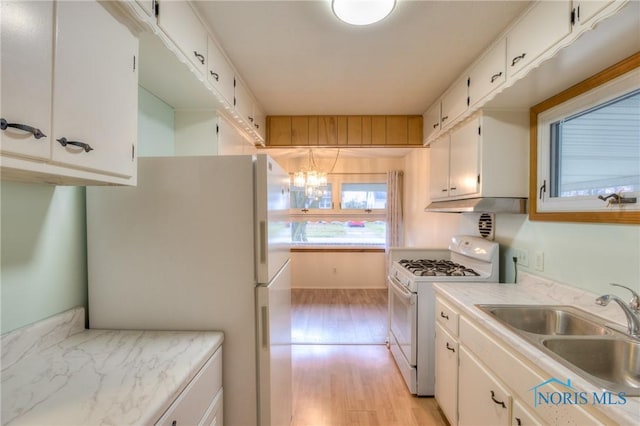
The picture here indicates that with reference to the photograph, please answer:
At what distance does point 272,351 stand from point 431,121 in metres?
2.42

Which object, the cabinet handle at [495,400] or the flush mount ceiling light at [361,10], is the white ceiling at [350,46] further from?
the cabinet handle at [495,400]

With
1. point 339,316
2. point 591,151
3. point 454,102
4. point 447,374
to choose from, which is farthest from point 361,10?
point 339,316

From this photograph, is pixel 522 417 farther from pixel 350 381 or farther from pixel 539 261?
pixel 350 381

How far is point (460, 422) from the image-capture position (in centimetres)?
155

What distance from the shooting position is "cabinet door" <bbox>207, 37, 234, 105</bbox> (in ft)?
5.10

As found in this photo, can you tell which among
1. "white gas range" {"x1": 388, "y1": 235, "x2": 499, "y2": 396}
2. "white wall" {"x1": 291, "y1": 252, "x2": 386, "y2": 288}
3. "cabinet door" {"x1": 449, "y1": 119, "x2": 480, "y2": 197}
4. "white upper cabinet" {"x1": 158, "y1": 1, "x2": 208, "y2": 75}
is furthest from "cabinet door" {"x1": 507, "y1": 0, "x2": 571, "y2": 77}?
"white wall" {"x1": 291, "y1": 252, "x2": 386, "y2": 288}

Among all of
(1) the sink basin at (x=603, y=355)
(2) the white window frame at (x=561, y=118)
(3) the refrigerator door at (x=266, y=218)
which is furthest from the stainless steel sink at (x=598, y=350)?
(3) the refrigerator door at (x=266, y=218)

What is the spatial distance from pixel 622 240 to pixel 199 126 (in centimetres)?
243

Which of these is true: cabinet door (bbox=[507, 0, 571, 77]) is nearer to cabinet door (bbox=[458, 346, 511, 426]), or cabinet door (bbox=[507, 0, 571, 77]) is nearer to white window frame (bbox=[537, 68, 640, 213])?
white window frame (bbox=[537, 68, 640, 213])

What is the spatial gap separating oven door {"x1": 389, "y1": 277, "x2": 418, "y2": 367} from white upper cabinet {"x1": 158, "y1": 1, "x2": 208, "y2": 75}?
208 cm

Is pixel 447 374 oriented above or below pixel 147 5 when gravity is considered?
below

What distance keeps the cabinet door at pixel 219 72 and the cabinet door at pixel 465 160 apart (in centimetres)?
175

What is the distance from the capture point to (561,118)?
1639mm

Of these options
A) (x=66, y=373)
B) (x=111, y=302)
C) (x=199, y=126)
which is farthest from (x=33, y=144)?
(x=199, y=126)
